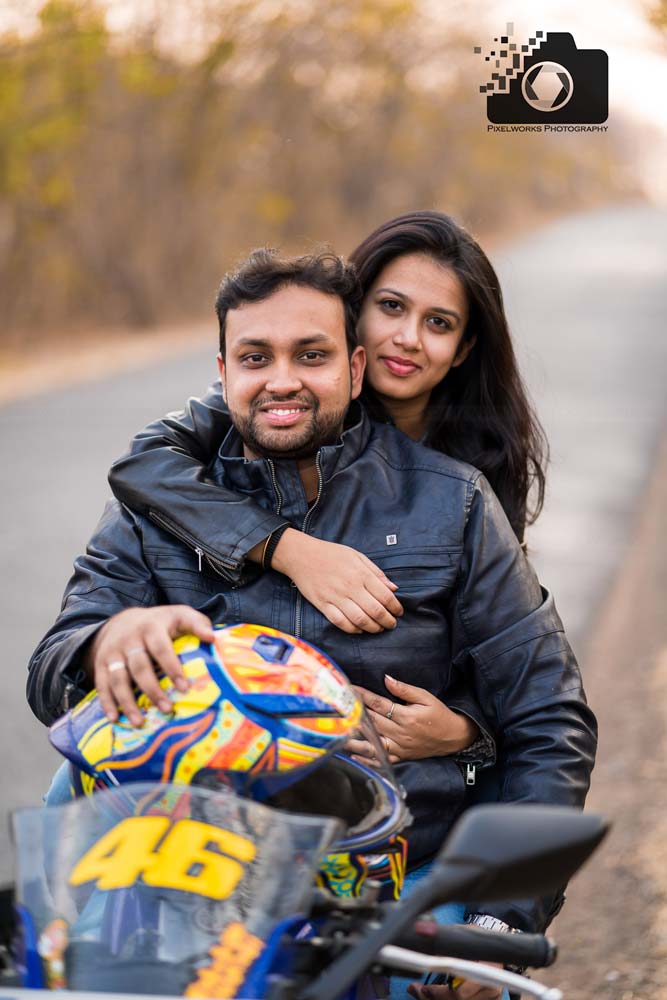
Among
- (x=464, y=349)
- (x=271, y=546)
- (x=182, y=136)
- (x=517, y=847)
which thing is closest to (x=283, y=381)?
(x=271, y=546)

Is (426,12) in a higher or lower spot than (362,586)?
higher

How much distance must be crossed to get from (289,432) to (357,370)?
338 millimetres

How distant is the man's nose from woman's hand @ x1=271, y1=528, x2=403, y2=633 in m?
0.30

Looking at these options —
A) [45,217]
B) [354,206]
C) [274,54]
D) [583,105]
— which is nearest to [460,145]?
[354,206]

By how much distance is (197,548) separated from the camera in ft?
8.34

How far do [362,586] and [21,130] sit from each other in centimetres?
1478

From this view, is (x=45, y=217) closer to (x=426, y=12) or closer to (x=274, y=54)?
(x=274, y=54)

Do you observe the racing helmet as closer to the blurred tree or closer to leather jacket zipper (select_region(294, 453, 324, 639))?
leather jacket zipper (select_region(294, 453, 324, 639))

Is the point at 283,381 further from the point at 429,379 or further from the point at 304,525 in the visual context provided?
the point at 429,379

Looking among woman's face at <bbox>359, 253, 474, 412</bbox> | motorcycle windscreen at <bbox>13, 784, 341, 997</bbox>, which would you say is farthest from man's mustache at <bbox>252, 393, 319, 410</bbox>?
motorcycle windscreen at <bbox>13, 784, 341, 997</bbox>

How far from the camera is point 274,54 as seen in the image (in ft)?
68.4

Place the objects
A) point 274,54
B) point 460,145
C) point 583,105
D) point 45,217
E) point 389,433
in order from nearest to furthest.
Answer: point 389,433 < point 583,105 < point 45,217 < point 274,54 < point 460,145

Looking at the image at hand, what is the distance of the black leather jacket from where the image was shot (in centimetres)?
246

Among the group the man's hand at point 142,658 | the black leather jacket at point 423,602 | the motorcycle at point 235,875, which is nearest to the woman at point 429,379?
the black leather jacket at point 423,602
